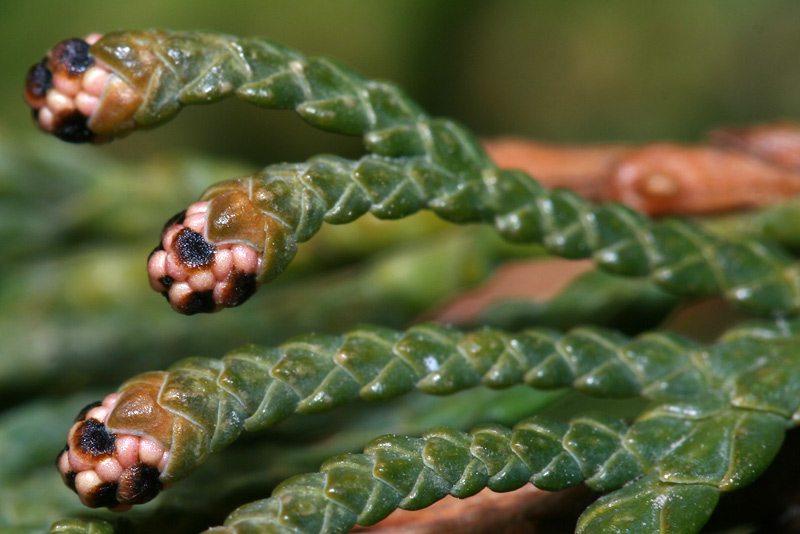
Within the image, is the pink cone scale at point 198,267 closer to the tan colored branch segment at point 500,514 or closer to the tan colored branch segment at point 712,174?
the tan colored branch segment at point 500,514

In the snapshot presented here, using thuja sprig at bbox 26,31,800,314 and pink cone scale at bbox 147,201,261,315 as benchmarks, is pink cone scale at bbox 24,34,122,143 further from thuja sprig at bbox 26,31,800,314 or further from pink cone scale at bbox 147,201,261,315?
pink cone scale at bbox 147,201,261,315

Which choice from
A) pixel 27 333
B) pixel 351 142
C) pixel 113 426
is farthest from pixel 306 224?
pixel 351 142

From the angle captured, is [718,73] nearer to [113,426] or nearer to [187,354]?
[187,354]

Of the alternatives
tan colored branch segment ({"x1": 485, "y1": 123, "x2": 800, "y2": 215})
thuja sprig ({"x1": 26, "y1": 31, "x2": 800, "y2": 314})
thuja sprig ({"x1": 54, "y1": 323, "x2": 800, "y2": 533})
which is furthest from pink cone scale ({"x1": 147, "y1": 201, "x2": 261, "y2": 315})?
tan colored branch segment ({"x1": 485, "y1": 123, "x2": 800, "y2": 215})

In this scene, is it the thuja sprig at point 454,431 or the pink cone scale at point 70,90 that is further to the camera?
the pink cone scale at point 70,90

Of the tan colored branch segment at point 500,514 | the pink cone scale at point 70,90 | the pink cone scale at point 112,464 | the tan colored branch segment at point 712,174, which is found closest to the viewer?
the pink cone scale at point 112,464

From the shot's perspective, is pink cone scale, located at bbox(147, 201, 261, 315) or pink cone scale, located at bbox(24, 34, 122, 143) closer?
pink cone scale, located at bbox(147, 201, 261, 315)

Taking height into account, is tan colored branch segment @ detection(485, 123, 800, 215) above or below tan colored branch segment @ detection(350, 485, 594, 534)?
above

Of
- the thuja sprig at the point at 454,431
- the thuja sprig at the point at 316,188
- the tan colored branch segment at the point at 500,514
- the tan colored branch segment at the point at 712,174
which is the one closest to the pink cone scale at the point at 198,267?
the thuja sprig at the point at 316,188
